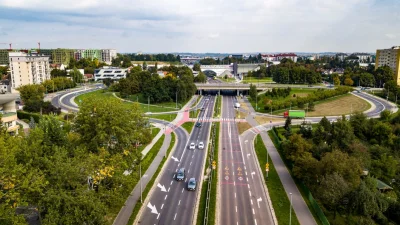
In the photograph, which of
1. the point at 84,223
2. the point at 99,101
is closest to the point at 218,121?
the point at 99,101

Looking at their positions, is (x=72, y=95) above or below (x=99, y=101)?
below

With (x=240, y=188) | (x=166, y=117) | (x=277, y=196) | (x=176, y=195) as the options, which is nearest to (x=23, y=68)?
(x=166, y=117)

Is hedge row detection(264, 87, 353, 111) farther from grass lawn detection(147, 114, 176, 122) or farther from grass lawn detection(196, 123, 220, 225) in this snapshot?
grass lawn detection(196, 123, 220, 225)

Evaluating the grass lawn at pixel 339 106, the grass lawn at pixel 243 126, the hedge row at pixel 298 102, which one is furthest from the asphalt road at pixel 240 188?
the grass lawn at pixel 339 106

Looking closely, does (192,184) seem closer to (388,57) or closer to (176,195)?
(176,195)

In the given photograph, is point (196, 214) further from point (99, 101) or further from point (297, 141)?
point (297, 141)
